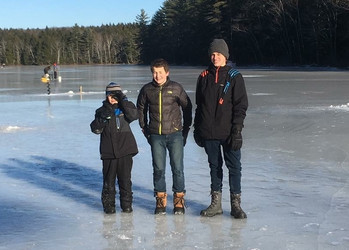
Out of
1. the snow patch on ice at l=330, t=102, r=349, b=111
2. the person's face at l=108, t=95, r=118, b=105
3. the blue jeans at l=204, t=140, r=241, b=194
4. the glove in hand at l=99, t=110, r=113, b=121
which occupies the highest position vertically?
the person's face at l=108, t=95, r=118, b=105

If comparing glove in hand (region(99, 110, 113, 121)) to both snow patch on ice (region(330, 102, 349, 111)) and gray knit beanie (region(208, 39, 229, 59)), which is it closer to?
gray knit beanie (region(208, 39, 229, 59))

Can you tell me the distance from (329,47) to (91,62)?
Result: 103862 millimetres

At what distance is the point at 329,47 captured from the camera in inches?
2255

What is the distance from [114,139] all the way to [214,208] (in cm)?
113

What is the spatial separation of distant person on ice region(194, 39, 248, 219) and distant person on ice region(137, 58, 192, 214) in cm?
Result: 21

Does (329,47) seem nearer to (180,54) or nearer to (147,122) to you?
(180,54)

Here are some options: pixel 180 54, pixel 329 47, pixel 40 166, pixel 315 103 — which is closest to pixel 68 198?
pixel 40 166

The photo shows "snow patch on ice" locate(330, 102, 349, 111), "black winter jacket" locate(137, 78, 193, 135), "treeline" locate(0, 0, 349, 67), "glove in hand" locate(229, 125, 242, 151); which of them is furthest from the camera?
"treeline" locate(0, 0, 349, 67)

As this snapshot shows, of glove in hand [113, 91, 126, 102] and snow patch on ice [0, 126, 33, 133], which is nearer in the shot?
glove in hand [113, 91, 126, 102]

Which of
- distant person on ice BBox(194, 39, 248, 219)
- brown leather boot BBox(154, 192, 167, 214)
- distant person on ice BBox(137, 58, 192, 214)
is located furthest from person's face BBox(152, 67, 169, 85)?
brown leather boot BBox(154, 192, 167, 214)

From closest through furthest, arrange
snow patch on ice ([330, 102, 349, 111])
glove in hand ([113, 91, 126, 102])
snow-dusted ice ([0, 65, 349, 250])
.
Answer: snow-dusted ice ([0, 65, 349, 250]) < glove in hand ([113, 91, 126, 102]) < snow patch on ice ([330, 102, 349, 111])

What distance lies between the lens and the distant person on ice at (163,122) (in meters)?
4.87

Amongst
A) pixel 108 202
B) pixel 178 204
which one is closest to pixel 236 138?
pixel 178 204

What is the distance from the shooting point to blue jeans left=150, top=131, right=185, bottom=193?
4.95m
